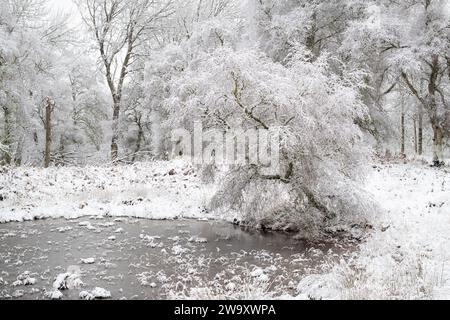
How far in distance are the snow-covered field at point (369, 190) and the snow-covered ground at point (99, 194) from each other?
2cm

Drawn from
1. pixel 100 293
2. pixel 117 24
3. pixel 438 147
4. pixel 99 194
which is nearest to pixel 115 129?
pixel 117 24

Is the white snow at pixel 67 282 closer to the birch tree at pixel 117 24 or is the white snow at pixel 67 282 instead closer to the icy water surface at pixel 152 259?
the icy water surface at pixel 152 259

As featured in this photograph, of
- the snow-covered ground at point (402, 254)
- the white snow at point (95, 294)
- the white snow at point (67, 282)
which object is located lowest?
the white snow at point (95, 294)

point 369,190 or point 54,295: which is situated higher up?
point 369,190

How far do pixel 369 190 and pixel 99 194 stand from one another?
825 centimetres

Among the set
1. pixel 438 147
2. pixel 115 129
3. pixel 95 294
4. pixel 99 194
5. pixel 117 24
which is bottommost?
pixel 95 294

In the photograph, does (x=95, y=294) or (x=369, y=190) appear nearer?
(x=95, y=294)

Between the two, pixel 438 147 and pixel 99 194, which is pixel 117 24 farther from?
pixel 438 147

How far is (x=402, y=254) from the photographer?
319 inches

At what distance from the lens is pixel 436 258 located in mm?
7449

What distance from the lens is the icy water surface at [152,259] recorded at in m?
6.66

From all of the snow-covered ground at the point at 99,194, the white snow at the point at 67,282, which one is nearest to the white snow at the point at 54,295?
the white snow at the point at 67,282

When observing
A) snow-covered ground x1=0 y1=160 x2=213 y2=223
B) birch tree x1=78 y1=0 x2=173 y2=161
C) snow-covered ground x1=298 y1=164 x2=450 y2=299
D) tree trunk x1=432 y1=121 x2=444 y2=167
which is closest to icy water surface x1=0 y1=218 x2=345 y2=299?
snow-covered ground x1=298 y1=164 x2=450 y2=299
